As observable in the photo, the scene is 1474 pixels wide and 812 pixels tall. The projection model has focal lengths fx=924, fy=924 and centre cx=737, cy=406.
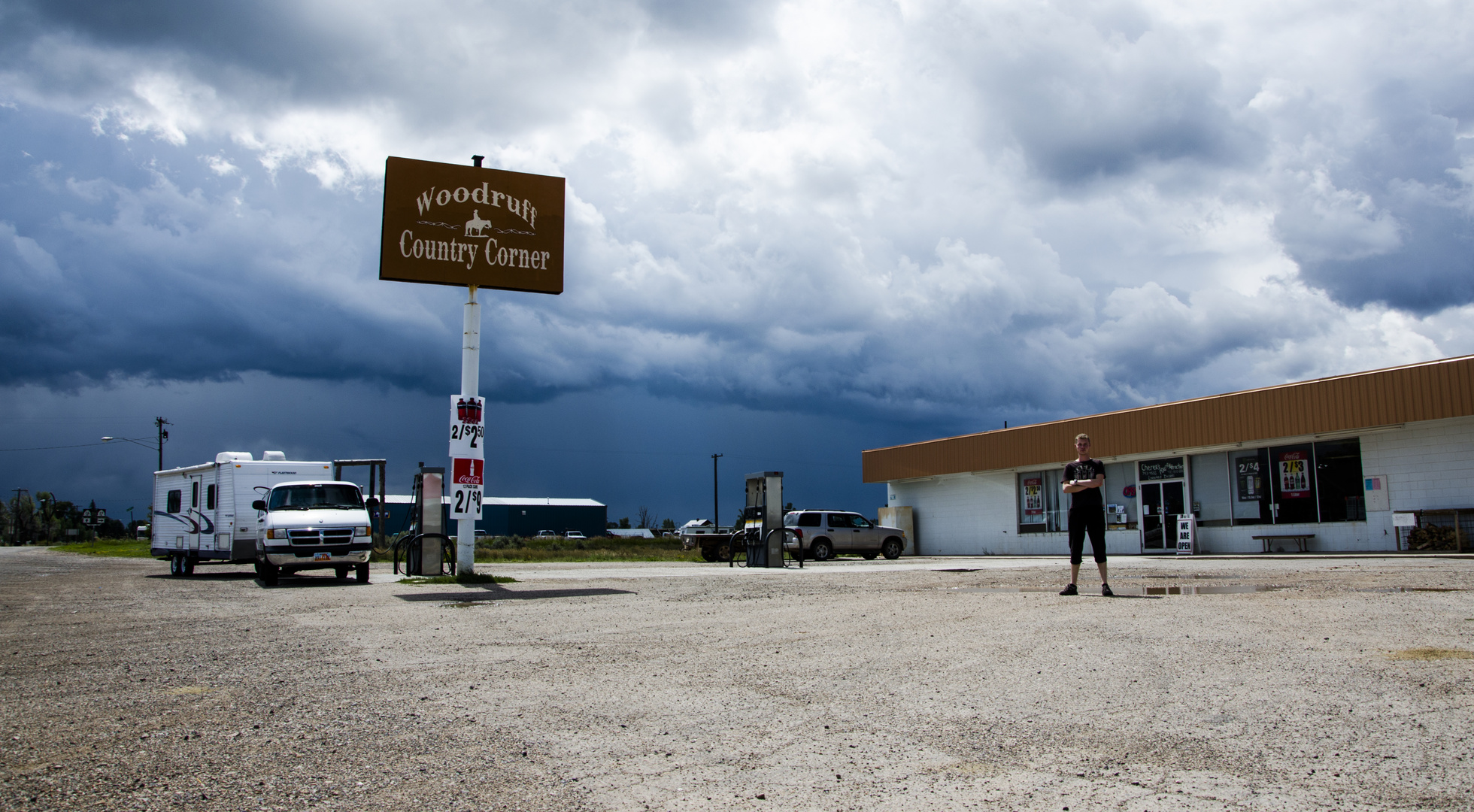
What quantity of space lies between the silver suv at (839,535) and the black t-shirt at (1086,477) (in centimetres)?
1860

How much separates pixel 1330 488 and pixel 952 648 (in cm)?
2214

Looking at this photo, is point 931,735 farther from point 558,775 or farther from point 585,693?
point 585,693

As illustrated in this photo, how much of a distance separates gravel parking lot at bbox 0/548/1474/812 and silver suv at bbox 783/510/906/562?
1988 cm

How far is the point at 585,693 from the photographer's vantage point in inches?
203

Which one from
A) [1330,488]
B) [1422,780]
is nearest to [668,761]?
[1422,780]

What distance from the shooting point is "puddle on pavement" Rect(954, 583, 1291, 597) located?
10.1 m

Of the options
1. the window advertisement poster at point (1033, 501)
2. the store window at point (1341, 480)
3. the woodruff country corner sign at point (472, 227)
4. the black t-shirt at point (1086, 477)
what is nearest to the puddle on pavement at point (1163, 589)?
the black t-shirt at point (1086, 477)

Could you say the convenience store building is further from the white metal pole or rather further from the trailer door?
the trailer door

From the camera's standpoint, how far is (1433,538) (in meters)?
21.0

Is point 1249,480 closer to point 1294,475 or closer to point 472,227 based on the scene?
point 1294,475

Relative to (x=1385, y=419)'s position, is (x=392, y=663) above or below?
below

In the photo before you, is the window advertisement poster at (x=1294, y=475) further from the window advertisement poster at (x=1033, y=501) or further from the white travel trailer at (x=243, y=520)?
the white travel trailer at (x=243, y=520)

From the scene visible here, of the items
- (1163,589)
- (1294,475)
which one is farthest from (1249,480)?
(1163,589)

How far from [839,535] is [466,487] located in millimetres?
16588
